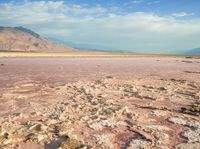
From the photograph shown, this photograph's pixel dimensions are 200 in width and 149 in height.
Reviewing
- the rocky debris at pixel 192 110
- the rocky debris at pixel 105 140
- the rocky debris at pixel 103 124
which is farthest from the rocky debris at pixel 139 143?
the rocky debris at pixel 192 110

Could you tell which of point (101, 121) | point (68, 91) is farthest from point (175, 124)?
point (68, 91)

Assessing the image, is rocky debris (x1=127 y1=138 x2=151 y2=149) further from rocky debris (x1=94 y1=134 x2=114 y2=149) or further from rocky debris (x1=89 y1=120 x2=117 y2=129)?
rocky debris (x1=89 y1=120 x2=117 y2=129)

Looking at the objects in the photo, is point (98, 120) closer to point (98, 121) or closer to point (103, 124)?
point (98, 121)

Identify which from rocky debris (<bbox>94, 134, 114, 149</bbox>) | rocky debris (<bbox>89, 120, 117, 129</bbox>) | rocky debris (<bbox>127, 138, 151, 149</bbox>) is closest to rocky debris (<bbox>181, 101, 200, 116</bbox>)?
rocky debris (<bbox>89, 120, 117, 129</bbox>)

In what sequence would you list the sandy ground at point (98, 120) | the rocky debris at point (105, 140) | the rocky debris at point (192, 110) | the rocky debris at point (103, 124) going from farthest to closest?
the rocky debris at point (192, 110), the rocky debris at point (103, 124), the sandy ground at point (98, 120), the rocky debris at point (105, 140)

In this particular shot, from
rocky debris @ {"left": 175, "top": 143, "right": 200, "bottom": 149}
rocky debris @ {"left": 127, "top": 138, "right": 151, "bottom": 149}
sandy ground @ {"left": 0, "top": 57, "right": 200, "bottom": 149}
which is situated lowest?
sandy ground @ {"left": 0, "top": 57, "right": 200, "bottom": 149}

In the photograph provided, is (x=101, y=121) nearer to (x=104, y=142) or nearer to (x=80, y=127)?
(x=80, y=127)

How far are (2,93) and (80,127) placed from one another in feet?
16.3

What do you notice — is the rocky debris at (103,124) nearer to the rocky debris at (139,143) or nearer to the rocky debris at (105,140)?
the rocky debris at (105,140)

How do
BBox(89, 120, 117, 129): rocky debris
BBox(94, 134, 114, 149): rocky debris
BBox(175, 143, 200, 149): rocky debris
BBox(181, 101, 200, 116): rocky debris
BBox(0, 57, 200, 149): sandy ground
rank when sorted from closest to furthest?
BBox(175, 143, 200, 149): rocky debris
BBox(94, 134, 114, 149): rocky debris
BBox(0, 57, 200, 149): sandy ground
BBox(89, 120, 117, 129): rocky debris
BBox(181, 101, 200, 116): rocky debris

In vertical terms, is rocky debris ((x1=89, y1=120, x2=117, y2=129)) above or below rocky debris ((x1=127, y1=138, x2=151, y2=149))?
below

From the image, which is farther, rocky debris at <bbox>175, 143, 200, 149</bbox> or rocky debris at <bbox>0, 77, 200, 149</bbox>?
rocky debris at <bbox>0, 77, 200, 149</bbox>

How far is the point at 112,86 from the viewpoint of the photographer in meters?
12.3

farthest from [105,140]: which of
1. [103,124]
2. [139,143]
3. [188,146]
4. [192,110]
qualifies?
[192,110]
